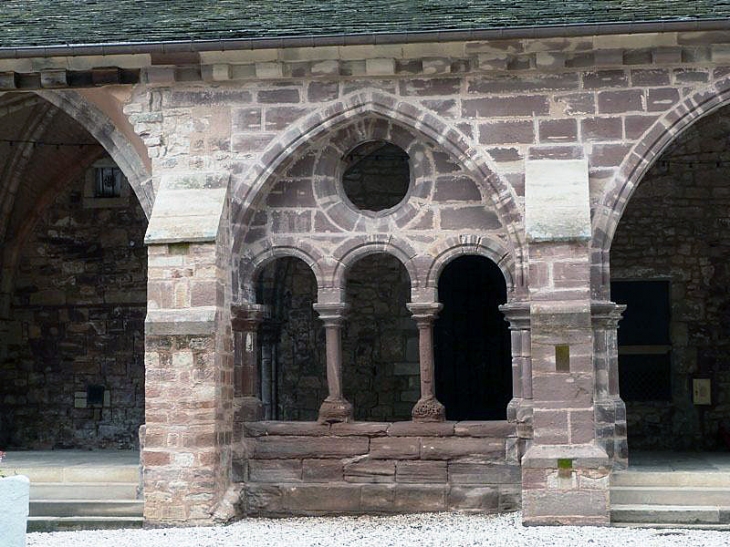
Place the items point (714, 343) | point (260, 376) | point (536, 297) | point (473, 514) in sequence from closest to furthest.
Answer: point (536, 297)
point (473, 514)
point (260, 376)
point (714, 343)

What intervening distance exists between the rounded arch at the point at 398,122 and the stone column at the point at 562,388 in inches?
25.7

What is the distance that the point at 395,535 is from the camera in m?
9.02

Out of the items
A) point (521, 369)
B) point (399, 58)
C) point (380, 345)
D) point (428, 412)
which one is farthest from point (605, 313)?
point (380, 345)

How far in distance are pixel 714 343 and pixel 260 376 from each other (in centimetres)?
478

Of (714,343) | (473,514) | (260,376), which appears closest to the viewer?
(473,514)

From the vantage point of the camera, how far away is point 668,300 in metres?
13.5

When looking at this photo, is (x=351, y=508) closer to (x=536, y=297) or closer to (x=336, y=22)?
(x=536, y=297)

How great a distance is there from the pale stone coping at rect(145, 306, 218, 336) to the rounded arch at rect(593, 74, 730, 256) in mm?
2976

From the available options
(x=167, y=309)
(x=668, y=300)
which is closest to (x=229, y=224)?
(x=167, y=309)

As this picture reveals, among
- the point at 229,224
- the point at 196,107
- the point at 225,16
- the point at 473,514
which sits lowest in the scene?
the point at 473,514

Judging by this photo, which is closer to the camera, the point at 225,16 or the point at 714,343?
the point at 225,16

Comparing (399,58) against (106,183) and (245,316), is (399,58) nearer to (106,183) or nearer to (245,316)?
(245,316)

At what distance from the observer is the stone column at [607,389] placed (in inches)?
378

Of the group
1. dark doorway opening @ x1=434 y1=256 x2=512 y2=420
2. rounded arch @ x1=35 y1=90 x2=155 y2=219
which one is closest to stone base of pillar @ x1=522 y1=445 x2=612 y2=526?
rounded arch @ x1=35 y1=90 x2=155 y2=219
